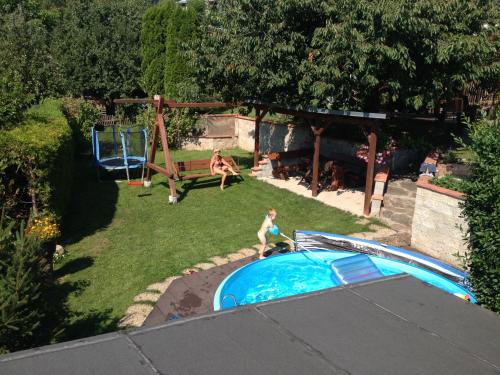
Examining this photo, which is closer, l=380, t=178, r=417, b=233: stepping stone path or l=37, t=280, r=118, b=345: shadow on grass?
l=37, t=280, r=118, b=345: shadow on grass

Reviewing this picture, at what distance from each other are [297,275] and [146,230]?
14.3 ft

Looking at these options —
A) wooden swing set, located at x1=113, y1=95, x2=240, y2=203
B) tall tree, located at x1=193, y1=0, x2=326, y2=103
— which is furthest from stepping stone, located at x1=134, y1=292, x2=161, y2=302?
tall tree, located at x1=193, y1=0, x2=326, y2=103

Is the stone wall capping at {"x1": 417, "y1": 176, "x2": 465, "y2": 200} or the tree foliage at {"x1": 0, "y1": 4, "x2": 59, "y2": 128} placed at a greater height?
the tree foliage at {"x1": 0, "y1": 4, "x2": 59, "y2": 128}

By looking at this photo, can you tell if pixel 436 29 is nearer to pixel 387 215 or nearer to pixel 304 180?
pixel 387 215

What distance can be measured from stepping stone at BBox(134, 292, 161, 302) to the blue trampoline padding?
11.7ft

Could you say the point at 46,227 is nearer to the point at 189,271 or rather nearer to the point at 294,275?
the point at 189,271

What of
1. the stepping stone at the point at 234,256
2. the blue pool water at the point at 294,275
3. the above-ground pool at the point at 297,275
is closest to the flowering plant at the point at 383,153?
the above-ground pool at the point at 297,275

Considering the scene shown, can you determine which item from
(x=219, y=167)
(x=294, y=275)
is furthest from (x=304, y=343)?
(x=219, y=167)

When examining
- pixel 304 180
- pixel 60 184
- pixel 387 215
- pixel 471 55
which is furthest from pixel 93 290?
pixel 471 55

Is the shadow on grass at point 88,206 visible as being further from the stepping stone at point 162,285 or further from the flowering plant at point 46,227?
the stepping stone at point 162,285

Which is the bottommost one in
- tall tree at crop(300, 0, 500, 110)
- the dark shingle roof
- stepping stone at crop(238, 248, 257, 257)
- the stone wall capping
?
stepping stone at crop(238, 248, 257, 257)

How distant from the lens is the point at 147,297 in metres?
8.46

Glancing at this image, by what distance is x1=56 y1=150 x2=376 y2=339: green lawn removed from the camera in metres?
8.59

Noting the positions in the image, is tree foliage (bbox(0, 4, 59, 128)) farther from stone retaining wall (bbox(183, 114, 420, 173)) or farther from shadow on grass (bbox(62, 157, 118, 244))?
stone retaining wall (bbox(183, 114, 420, 173))
